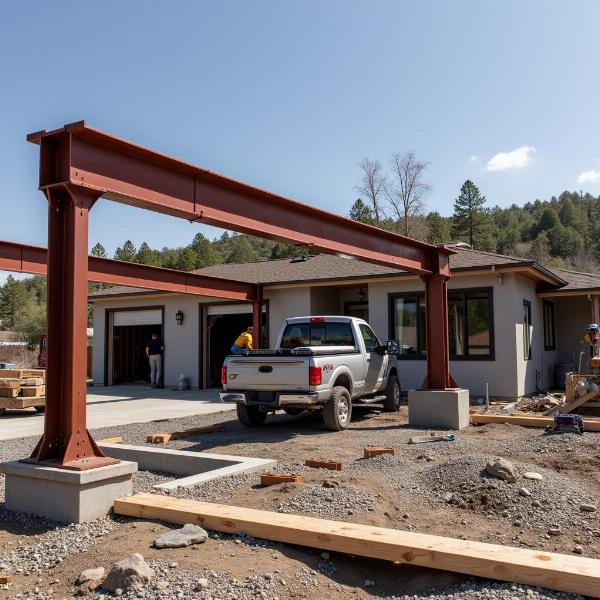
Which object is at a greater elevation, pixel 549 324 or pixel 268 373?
pixel 549 324

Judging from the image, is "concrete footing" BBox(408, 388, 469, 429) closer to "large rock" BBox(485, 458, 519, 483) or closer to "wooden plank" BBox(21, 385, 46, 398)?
"large rock" BBox(485, 458, 519, 483)

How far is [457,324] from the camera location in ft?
54.0

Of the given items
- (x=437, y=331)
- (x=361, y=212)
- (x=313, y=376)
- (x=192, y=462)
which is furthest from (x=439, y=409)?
(x=361, y=212)

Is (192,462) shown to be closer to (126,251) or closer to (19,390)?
(19,390)

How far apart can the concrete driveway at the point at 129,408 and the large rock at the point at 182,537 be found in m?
7.20

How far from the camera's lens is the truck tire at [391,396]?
1341 centimetres

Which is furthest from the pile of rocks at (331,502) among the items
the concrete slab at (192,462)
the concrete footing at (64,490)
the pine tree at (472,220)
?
the pine tree at (472,220)

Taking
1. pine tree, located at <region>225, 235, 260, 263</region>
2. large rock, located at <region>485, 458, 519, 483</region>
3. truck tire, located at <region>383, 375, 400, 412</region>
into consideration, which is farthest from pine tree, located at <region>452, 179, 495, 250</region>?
large rock, located at <region>485, 458, 519, 483</region>

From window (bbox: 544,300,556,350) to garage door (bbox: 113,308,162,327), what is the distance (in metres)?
13.2

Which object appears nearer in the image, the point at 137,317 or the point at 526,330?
the point at 526,330

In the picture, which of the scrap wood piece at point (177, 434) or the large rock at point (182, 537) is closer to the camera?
the large rock at point (182, 537)

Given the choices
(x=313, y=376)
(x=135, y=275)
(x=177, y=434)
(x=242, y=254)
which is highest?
(x=242, y=254)

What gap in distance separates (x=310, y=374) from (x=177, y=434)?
8.29 feet

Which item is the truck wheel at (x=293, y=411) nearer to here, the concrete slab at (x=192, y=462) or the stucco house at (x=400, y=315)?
the concrete slab at (x=192, y=462)
